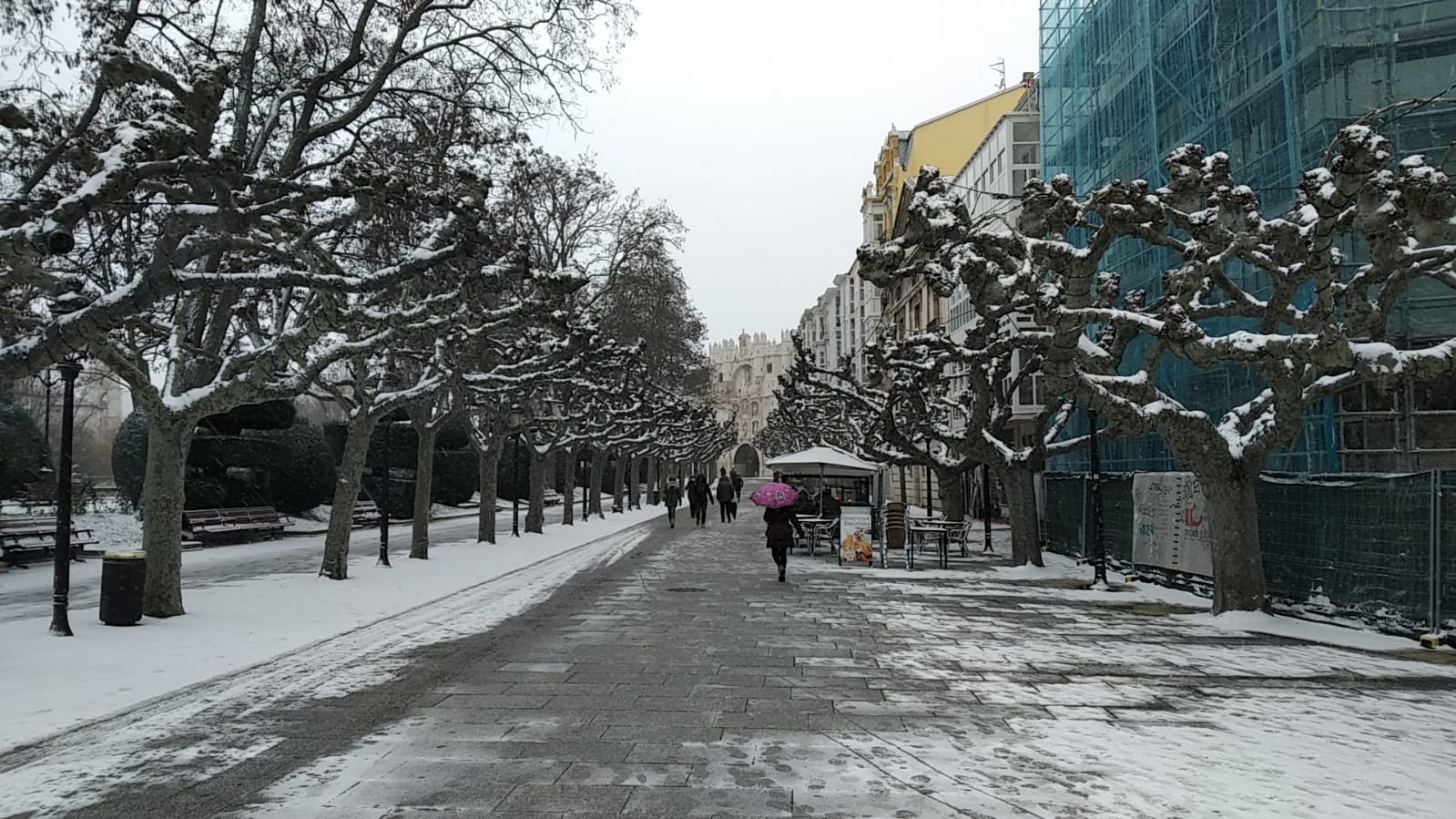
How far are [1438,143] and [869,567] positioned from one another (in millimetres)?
12813

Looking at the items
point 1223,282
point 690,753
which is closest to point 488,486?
point 1223,282

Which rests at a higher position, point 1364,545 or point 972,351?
point 972,351

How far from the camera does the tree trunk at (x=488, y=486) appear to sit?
25.2m

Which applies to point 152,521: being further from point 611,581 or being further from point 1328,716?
point 1328,716

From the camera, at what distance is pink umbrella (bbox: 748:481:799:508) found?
728 inches

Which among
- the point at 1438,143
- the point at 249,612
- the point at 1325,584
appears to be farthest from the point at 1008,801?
the point at 1438,143

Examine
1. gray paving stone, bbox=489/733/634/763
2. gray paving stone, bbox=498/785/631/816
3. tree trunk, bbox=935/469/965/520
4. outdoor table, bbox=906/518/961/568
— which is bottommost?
gray paving stone, bbox=489/733/634/763

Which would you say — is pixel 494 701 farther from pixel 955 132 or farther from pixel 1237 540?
pixel 955 132

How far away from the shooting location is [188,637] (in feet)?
36.7

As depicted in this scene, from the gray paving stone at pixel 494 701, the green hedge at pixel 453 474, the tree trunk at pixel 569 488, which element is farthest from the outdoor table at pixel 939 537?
the green hedge at pixel 453 474

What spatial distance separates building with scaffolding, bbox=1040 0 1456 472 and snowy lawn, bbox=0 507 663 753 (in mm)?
15144

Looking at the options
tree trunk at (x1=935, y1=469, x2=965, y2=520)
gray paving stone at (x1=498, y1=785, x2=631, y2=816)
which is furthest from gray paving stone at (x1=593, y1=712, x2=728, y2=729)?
tree trunk at (x1=935, y1=469, x2=965, y2=520)

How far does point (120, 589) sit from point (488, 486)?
45.3 ft

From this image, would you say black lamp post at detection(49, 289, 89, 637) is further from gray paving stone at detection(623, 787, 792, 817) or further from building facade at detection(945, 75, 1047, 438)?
building facade at detection(945, 75, 1047, 438)
